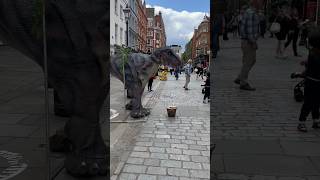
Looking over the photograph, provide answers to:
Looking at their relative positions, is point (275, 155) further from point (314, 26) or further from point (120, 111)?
point (120, 111)

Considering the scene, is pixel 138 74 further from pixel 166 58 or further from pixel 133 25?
pixel 133 25

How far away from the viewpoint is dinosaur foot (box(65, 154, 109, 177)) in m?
2.89

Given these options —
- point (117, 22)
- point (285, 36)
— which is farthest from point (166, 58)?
point (285, 36)

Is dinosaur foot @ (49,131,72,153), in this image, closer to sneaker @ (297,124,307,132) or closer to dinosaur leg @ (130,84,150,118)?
sneaker @ (297,124,307,132)

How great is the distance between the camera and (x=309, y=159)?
2.52 m

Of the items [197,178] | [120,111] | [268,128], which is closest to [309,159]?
[268,128]

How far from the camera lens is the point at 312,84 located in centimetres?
213

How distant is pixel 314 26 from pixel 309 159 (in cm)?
95

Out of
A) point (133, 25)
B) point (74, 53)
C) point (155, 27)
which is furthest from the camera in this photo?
point (155, 27)

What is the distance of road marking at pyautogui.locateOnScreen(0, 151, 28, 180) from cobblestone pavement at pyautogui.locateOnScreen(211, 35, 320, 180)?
4.24 feet

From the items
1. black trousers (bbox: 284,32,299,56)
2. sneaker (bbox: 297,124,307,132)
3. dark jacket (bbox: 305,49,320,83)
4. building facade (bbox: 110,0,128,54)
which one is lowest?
sneaker (bbox: 297,124,307,132)

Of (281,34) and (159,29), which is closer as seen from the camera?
(281,34)

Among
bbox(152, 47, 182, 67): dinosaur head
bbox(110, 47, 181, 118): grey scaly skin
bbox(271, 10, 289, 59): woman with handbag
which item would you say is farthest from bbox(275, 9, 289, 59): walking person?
bbox(110, 47, 181, 118): grey scaly skin

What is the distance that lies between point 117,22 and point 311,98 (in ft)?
4.85
